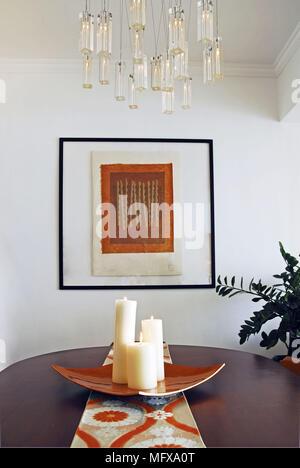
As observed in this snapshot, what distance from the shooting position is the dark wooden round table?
35.9 inches

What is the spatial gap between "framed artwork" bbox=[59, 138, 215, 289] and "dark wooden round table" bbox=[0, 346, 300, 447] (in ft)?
3.66

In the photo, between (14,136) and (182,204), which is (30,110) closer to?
(14,136)

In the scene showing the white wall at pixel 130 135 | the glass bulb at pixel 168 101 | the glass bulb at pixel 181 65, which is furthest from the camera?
the white wall at pixel 130 135

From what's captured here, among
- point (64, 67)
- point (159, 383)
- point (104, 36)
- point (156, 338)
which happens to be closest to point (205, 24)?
point (104, 36)

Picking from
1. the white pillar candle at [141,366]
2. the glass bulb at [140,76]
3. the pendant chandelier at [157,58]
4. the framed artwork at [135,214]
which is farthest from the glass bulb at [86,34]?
the framed artwork at [135,214]

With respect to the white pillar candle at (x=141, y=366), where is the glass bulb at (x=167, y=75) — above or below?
above

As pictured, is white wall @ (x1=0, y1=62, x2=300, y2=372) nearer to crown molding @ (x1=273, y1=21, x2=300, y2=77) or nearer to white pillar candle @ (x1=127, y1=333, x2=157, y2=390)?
crown molding @ (x1=273, y1=21, x2=300, y2=77)

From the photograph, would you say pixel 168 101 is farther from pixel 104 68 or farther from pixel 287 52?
pixel 287 52

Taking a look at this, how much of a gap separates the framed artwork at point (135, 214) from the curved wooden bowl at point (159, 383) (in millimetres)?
1367

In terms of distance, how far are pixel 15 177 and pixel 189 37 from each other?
4.98 feet

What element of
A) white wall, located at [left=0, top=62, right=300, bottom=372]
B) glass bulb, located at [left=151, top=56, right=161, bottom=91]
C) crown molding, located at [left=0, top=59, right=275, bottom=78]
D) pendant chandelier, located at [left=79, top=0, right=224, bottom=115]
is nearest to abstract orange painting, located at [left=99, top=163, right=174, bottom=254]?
white wall, located at [left=0, top=62, right=300, bottom=372]

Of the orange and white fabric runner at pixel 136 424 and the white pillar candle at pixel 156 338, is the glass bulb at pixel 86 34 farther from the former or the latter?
the orange and white fabric runner at pixel 136 424

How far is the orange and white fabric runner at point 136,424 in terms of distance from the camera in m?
0.89

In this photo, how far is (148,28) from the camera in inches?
95.7
